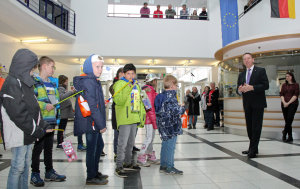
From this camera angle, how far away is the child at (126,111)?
2943mm

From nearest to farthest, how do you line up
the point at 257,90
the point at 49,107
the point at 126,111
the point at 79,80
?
1. the point at 79,80
2. the point at 49,107
3. the point at 126,111
4. the point at 257,90

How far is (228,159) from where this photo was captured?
3.87 metres

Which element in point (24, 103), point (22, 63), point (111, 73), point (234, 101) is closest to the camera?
point (24, 103)

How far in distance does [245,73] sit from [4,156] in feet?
14.5

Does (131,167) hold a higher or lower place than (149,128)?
lower

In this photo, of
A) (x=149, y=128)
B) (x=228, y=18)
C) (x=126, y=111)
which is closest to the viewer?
Answer: (x=126, y=111)

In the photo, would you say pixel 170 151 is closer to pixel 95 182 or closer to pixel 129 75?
pixel 95 182

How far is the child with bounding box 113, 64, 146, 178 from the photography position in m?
2.94

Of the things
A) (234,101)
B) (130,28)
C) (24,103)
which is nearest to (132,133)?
(24,103)

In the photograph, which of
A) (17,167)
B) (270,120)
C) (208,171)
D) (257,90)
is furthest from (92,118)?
(270,120)

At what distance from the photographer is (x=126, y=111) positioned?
2.97 metres

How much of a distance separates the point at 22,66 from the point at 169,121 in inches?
71.1

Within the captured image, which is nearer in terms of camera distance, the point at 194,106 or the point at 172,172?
the point at 172,172

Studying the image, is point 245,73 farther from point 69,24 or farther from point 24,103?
point 69,24
